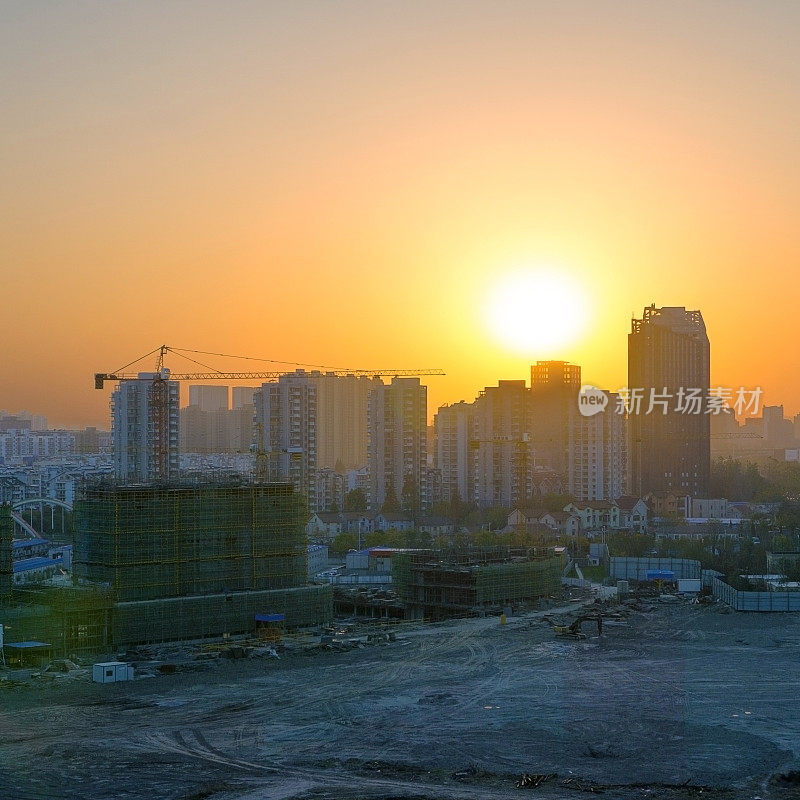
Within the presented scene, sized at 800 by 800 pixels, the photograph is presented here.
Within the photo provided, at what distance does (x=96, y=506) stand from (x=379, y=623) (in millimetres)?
7777

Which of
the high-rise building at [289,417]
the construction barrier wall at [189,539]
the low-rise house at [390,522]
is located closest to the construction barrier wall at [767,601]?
the construction barrier wall at [189,539]

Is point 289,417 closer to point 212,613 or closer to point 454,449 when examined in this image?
point 454,449

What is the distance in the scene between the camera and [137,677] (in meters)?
19.5

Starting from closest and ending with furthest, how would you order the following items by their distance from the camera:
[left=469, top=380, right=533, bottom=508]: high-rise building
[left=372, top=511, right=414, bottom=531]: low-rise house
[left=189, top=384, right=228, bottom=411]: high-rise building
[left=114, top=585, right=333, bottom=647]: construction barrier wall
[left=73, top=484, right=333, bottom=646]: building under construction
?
[left=114, top=585, right=333, bottom=647]: construction barrier wall < [left=73, top=484, right=333, bottom=646]: building under construction < [left=372, top=511, right=414, bottom=531]: low-rise house < [left=469, top=380, right=533, bottom=508]: high-rise building < [left=189, top=384, right=228, bottom=411]: high-rise building

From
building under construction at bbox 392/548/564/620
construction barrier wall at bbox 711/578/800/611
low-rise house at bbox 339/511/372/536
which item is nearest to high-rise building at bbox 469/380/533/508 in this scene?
low-rise house at bbox 339/511/372/536

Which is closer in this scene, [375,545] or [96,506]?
[96,506]

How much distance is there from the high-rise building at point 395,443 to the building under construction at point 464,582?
2510 centimetres

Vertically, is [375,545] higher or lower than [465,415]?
lower

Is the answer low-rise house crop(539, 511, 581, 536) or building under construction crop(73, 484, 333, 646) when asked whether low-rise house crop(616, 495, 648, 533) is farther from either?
building under construction crop(73, 484, 333, 646)

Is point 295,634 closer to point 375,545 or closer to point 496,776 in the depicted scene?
point 496,776

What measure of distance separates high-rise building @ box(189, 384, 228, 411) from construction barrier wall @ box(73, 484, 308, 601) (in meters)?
93.2

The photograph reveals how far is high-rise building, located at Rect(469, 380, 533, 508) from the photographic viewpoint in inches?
2260

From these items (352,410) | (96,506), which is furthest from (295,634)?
(352,410)

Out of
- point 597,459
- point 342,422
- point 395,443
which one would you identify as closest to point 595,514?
point 597,459
